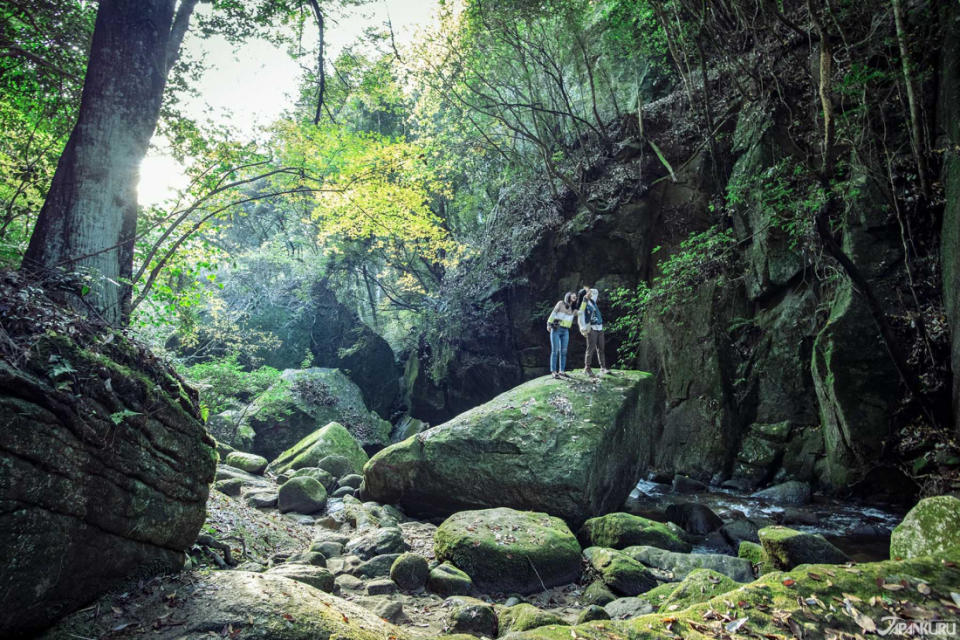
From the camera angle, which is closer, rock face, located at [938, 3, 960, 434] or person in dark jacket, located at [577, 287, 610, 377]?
rock face, located at [938, 3, 960, 434]

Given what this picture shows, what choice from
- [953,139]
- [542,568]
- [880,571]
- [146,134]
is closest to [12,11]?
[146,134]

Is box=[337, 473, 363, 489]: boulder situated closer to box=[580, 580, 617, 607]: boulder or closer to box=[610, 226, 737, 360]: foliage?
box=[580, 580, 617, 607]: boulder

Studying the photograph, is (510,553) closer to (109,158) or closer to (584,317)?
(584,317)

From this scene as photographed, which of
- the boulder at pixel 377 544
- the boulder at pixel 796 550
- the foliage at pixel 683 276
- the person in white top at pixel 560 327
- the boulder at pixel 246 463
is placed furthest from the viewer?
the foliage at pixel 683 276

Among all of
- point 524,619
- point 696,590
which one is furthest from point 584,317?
point 524,619

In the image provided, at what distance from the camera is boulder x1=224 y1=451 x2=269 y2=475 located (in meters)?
10.6

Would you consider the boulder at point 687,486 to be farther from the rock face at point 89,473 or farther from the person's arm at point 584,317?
the rock face at point 89,473

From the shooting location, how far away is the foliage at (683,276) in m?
12.6

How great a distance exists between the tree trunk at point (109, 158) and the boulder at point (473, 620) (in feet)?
14.4

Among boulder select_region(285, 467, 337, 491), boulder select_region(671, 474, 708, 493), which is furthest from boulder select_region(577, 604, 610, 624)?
boulder select_region(671, 474, 708, 493)

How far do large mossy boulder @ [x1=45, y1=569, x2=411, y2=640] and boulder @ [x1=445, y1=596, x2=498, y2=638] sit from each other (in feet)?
3.07

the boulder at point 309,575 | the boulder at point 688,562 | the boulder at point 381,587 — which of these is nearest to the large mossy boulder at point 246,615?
the boulder at point 309,575

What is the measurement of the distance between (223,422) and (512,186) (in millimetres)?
14572

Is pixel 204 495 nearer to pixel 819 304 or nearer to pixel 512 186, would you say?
pixel 819 304
